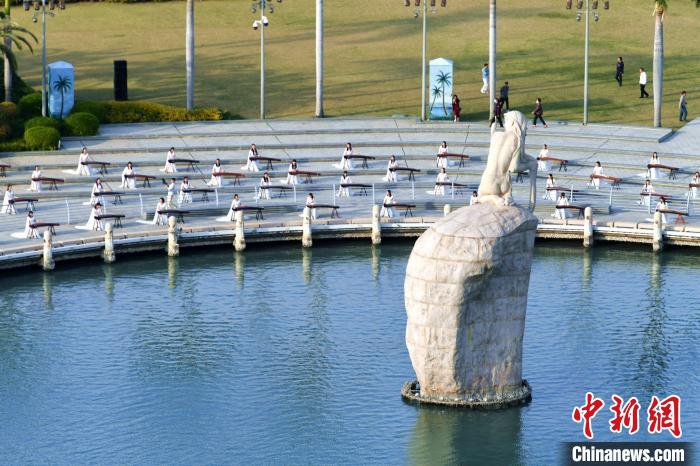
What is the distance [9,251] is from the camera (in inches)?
2068

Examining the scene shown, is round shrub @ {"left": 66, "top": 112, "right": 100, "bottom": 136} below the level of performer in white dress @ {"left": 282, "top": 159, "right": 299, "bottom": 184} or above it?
above

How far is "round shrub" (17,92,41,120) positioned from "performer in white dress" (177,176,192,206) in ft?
41.9

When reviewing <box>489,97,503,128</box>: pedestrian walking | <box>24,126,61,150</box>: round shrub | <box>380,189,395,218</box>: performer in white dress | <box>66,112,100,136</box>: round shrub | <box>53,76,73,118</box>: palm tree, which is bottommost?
<box>380,189,395,218</box>: performer in white dress

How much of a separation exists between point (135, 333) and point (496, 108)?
30112 millimetres

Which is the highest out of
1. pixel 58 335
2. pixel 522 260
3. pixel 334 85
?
pixel 334 85

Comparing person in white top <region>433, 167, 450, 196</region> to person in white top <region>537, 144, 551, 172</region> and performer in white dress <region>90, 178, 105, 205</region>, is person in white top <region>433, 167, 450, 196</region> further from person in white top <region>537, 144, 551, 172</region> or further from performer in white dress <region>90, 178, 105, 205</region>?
performer in white dress <region>90, 178, 105, 205</region>

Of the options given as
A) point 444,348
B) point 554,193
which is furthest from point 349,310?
point 554,193

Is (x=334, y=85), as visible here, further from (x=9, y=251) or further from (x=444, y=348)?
(x=444, y=348)

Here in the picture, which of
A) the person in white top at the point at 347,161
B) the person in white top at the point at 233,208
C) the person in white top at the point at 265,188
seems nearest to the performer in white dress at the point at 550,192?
the person in white top at the point at 347,161

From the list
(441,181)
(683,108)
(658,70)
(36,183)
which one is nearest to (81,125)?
(36,183)

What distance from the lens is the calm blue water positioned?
3684 cm

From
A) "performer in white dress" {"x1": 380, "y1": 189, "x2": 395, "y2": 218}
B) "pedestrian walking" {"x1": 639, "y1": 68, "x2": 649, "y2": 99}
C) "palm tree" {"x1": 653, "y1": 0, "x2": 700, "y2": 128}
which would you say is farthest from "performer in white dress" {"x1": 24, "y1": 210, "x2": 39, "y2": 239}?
"pedestrian walking" {"x1": 639, "y1": 68, "x2": 649, "y2": 99}

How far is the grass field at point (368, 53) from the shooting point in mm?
76938

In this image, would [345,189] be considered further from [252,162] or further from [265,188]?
[252,162]
